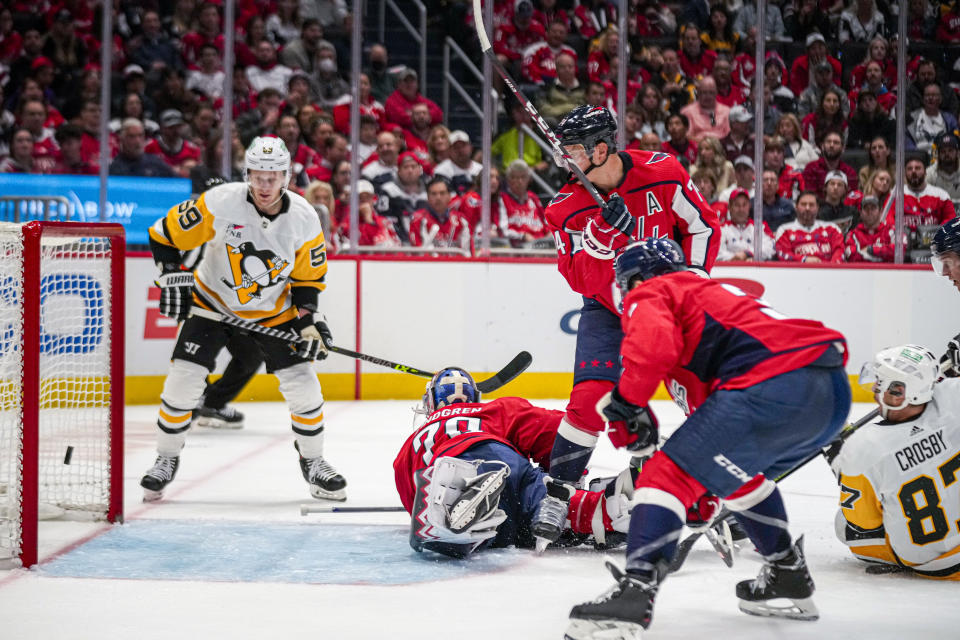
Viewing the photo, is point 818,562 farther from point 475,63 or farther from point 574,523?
point 475,63

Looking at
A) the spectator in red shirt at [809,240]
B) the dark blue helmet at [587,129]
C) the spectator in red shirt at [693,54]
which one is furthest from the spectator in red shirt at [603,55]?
the dark blue helmet at [587,129]

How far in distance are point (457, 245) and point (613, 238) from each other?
3.72 meters

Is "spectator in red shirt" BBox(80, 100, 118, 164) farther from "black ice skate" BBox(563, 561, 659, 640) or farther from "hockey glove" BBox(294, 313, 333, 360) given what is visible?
"black ice skate" BBox(563, 561, 659, 640)

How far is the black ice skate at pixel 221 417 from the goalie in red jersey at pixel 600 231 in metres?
2.88

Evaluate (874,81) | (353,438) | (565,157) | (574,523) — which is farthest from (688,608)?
(874,81)

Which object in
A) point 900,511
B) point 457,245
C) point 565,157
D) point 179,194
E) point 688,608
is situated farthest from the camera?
point 457,245

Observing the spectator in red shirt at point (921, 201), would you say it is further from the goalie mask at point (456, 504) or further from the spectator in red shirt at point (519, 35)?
the goalie mask at point (456, 504)

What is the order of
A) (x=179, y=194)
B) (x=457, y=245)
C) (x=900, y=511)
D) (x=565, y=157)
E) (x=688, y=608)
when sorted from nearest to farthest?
1. (x=688, y=608)
2. (x=900, y=511)
3. (x=565, y=157)
4. (x=179, y=194)
5. (x=457, y=245)

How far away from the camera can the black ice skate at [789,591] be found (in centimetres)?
240

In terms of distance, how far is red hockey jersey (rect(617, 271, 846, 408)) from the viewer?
2143 mm

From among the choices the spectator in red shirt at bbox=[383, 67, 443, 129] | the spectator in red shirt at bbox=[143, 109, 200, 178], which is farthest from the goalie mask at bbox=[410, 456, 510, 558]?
the spectator in red shirt at bbox=[383, 67, 443, 129]

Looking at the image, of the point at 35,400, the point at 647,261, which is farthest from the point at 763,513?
the point at 35,400

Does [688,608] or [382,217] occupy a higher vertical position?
[382,217]

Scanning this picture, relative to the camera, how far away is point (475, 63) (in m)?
7.07
